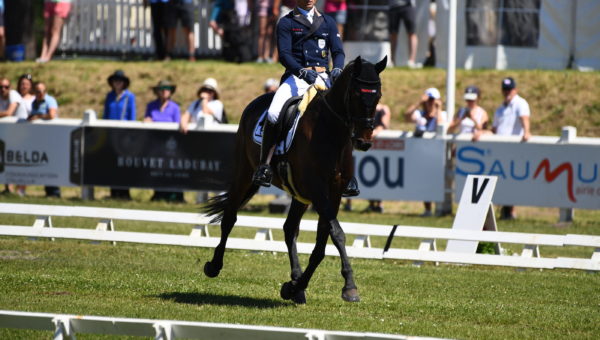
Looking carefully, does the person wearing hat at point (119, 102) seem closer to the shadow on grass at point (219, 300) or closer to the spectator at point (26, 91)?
the spectator at point (26, 91)

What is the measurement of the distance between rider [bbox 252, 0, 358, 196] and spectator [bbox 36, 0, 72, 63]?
1722 cm

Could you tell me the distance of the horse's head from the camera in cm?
1001

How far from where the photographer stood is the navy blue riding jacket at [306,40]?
37.1ft

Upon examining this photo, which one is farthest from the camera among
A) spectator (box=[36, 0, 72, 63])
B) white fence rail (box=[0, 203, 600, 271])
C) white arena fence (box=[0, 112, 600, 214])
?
spectator (box=[36, 0, 72, 63])

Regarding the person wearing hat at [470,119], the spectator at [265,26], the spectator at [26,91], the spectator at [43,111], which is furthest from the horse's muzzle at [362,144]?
the spectator at [265,26]

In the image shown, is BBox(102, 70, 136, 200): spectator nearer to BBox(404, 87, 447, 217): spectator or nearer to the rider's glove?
BBox(404, 87, 447, 217): spectator

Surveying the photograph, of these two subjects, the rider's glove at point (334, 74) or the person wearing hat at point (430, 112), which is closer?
the rider's glove at point (334, 74)

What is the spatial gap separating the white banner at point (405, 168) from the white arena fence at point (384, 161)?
0.05 ft

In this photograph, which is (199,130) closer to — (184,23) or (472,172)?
(472,172)

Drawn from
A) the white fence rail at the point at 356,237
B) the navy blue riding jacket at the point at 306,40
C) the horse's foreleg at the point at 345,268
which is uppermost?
the navy blue riding jacket at the point at 306,40

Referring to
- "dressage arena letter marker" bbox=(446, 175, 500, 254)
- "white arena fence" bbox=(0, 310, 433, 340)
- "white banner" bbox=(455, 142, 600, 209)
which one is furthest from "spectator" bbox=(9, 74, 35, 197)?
"white arena fence" bbox=(0, 310, 433, 340)

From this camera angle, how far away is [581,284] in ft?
42.0

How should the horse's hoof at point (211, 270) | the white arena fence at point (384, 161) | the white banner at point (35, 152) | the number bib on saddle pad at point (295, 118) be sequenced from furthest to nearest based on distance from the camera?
the white banner at point (35, 152), the white arena fence at point (384, 161), the horse's hoof at point (211, 270), the number bib on saddle pad at point (295, 118)

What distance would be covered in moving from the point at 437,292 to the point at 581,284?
1.91 metres
